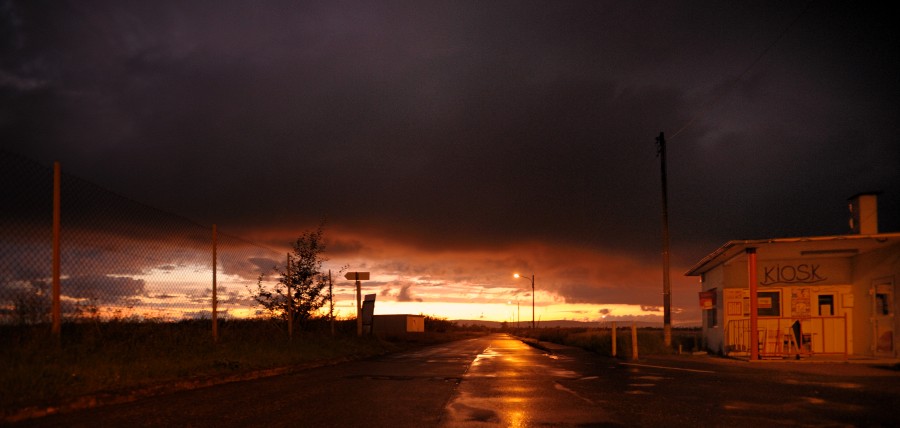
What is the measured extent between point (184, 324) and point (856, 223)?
23.3 metres

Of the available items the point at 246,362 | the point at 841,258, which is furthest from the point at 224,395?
the point at 841,258

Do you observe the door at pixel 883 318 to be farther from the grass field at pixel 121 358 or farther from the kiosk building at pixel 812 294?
the grass field at pixel 121 358

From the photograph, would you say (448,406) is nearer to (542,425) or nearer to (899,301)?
(542,425)

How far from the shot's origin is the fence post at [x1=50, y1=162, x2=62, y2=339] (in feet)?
35.7

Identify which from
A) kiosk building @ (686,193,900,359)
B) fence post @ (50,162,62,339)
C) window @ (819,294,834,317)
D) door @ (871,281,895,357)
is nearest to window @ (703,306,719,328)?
kiosk building @ (686,193,900,359)

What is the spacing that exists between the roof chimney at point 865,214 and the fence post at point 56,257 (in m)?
25.0

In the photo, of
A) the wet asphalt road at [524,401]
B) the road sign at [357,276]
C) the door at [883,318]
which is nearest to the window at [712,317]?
the door at [883,318]

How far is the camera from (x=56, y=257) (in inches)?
429

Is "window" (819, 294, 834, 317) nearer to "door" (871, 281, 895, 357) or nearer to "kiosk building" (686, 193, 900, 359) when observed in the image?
"kiosk building" (686, 193, 900, 359)

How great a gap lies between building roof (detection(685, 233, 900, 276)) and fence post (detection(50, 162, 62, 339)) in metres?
18.3

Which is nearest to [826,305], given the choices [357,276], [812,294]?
[812,294]

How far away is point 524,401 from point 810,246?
15.3m

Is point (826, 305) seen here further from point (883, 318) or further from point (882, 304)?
point (883, 318)

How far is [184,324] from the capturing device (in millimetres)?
16531
